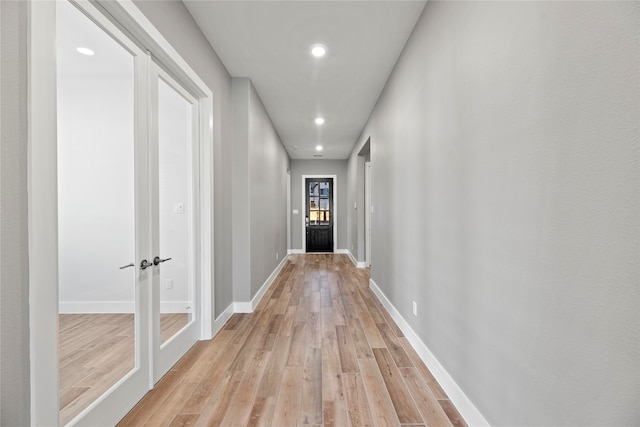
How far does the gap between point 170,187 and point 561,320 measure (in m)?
2.39

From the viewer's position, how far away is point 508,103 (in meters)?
1.24

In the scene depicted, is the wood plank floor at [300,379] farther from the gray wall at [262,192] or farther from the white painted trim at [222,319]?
the gray wall at [262,192]

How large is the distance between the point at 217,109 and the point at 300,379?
258cm

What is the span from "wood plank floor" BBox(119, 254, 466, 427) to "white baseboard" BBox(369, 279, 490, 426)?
5 cm

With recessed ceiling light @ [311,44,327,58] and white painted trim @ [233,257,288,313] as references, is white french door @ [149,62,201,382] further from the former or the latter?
recessed ceiling light @ [311,44,327,58]

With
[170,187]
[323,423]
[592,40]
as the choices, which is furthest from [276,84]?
[323,423]

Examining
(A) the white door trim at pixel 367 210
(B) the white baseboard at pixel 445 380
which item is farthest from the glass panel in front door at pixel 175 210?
(A) the white door trim at pixel 367 210

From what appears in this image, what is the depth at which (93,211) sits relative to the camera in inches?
61.9

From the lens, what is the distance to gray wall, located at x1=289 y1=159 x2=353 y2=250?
27.5 ft

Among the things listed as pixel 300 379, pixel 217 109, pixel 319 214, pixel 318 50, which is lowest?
pixel 300 379

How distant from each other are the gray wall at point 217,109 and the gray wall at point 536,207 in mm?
1876

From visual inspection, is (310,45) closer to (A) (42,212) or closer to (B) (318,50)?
(B) (318,50)

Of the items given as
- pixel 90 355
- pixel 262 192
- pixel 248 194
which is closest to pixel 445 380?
pixel 90 355

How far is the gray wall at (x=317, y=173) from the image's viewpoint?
838 centimetres
